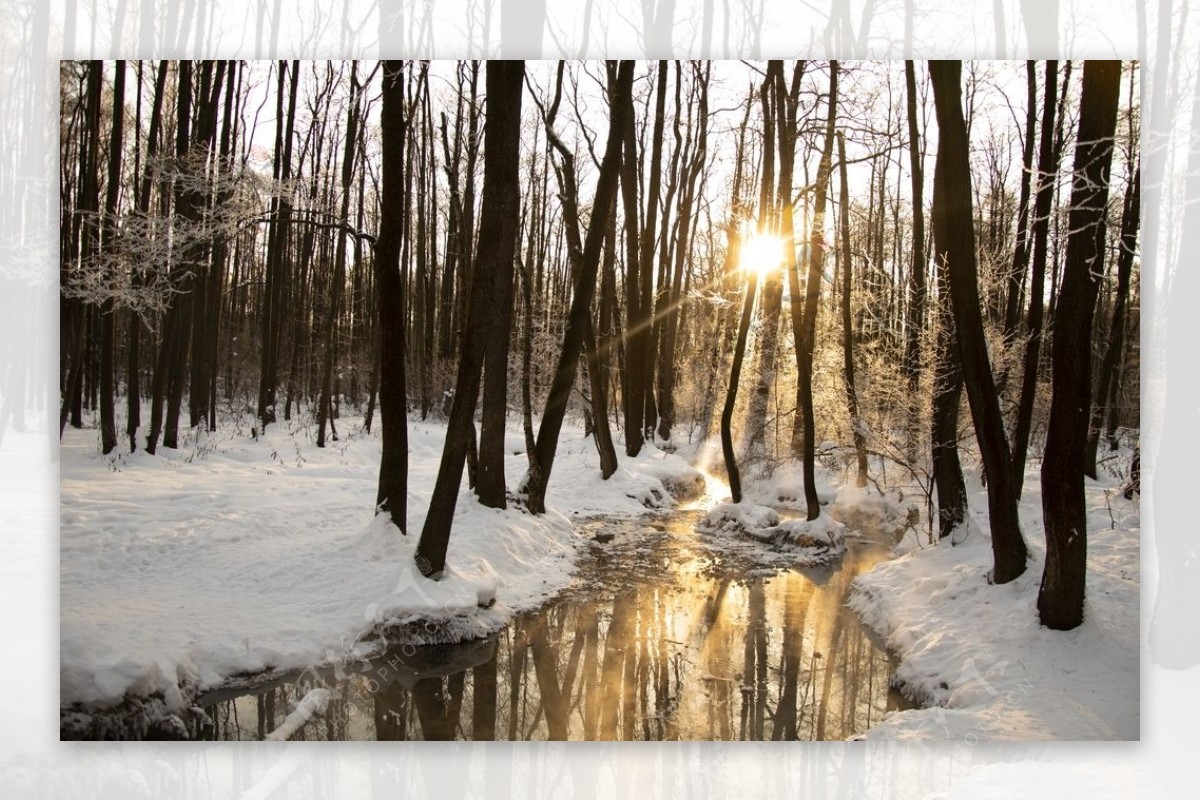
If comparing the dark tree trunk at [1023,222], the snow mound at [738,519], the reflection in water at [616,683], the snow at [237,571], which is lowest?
the reflection in water at [616,683]

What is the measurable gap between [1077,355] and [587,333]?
6.73 meters

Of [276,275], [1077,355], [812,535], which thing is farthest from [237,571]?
[812,535]

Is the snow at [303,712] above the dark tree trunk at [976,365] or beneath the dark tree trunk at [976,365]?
beneath

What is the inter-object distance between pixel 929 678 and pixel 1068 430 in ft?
5.61

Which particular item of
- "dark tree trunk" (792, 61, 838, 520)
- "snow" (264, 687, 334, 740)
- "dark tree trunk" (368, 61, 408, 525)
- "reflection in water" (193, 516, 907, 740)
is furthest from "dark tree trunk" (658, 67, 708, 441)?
"snow" (264, 687, 334, 740)

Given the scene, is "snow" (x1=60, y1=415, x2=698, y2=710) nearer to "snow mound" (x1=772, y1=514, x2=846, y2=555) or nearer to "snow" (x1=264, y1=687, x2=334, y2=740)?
"snow" (x1=264, y1=687, x2=334, y2=740)

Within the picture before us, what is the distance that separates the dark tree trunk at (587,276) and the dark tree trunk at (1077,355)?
4.16m

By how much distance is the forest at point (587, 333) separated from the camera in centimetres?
444

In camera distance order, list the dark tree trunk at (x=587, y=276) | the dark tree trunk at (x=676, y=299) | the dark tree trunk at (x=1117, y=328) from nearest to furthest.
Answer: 1. the dark tree trunk at (x=1117, y=328)
2. the dark tree trunk at (x=587, y=276)
3. the dark tree trunk at (x=676, y=299)

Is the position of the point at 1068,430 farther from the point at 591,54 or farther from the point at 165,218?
the point at 165,218

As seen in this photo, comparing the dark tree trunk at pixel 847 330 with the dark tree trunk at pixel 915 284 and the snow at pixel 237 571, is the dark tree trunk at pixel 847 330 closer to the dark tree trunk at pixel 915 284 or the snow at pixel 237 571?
the dark tree trunk at pixel 915 284

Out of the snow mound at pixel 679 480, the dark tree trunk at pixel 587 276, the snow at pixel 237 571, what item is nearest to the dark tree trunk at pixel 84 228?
the snow at pixel 237 571

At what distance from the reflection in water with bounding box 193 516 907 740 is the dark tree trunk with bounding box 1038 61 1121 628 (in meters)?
1.25

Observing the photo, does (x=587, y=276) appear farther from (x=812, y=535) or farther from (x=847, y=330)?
(x=812, y=535)
